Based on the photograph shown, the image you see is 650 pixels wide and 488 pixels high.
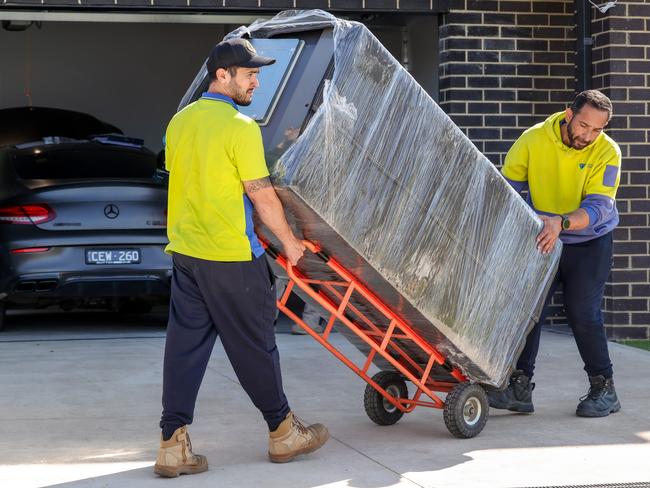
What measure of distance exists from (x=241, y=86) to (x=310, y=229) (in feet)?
2.16

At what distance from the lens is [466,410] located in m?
6.09

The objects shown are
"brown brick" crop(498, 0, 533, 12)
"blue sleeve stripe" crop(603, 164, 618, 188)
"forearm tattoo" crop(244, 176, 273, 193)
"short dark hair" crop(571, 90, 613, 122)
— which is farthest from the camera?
"brown brick" crop(498, 0, 533, 12)

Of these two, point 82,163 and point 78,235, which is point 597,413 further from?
point 82,163

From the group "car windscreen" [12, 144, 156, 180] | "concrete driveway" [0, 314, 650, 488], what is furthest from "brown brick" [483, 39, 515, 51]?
"car windscreen" [12, 144, 156, 180]

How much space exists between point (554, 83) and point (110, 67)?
303 inches

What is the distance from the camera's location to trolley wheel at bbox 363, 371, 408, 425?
20.7 feet

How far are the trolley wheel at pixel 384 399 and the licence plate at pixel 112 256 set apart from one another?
12.1 ft

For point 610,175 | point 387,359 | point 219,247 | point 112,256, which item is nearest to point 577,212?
point 610,175

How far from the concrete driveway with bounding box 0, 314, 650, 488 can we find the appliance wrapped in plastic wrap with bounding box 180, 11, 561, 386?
465 mm

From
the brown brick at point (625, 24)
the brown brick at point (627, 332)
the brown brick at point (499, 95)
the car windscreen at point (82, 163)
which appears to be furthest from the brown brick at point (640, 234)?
the car windscreen at point (82, 163)

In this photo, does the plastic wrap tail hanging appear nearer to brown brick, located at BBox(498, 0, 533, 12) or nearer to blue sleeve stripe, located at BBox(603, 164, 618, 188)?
brown brick, located at BBox(498, 0, 533, 12)

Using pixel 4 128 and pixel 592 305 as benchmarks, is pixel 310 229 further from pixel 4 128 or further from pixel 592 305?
pixel 4 128

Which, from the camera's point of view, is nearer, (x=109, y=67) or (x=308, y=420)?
(x=308, y=420)

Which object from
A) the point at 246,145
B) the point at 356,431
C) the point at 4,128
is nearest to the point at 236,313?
the point at 246,145
